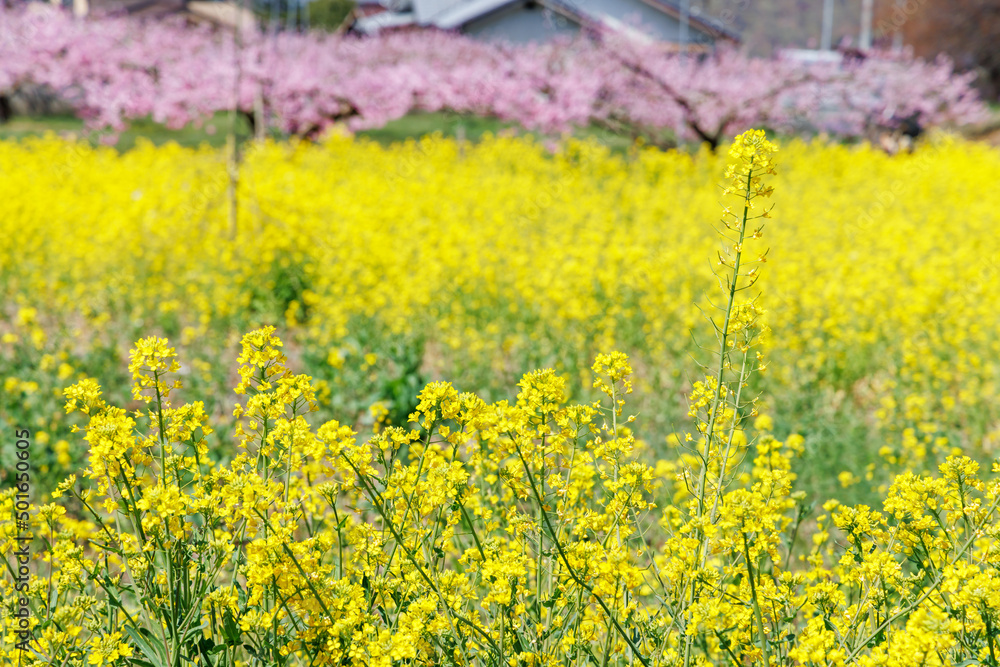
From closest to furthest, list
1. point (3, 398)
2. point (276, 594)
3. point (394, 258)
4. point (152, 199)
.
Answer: point (276, 594) → point (3, 398) → point (394, 258) → point (152, 199)

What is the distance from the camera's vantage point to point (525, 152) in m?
13.5

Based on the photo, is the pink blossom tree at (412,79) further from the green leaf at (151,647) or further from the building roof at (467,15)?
the green leaf at (151,647)

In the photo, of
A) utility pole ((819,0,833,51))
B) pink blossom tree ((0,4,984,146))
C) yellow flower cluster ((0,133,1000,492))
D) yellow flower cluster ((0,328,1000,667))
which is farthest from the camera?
utility pole ((819,0,833,51))

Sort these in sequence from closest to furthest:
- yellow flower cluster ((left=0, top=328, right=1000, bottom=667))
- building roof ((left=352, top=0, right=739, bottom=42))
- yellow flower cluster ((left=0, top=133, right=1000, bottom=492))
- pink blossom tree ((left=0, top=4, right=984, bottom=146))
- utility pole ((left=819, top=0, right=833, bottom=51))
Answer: yellow flower cluster ((left=0, top=328, right=1000, bottom=667)) < yellow flower cluster ((left=0, top=133, right=1000, bottom=492)) < pink blossom tree ((left=0, top=4, right=984, bottom=146)) < building roof ((left=352, top=0, right=739, bottom=42)) < utility pole ((left=819, top=0, right=833, bottom=51))

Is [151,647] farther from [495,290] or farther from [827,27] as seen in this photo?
[827,27]

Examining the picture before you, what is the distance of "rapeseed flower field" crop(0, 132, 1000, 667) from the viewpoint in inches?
62.7

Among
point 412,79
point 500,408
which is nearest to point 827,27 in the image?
point 412,79

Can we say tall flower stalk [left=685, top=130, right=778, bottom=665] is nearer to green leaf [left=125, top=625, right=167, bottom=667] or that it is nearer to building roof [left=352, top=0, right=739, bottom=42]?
green leaf [left=125, top=625, right=167, bottom=667]

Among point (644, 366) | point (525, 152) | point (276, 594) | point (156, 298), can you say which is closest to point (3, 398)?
point (156, 298)

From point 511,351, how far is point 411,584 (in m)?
3.71

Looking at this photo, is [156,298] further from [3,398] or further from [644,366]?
[644,366]

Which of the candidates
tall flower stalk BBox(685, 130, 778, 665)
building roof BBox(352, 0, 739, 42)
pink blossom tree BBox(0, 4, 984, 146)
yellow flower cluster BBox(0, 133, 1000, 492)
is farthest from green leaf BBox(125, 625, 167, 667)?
building roof BBox(352, 0, 739, 42)

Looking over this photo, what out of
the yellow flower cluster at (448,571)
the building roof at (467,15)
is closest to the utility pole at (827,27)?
the building roof at (467,15)

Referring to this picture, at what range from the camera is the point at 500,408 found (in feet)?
5.52
